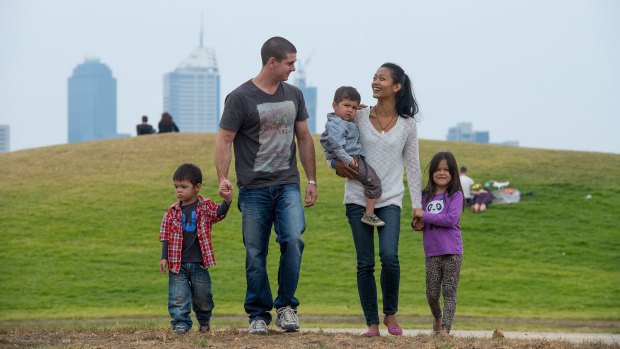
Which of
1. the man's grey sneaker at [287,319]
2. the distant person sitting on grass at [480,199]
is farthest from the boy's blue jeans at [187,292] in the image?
the distant person sitting on grass at [480,199]

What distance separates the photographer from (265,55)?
10531 mm

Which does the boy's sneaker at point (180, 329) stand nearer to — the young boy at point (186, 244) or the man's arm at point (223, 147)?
the young boy at point (186, 244)

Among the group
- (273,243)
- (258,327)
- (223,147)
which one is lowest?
(273,243)

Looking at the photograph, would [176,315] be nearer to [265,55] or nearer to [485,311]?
[265,55]

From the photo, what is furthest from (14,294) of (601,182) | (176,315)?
(601,182)

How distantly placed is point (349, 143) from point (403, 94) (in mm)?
761


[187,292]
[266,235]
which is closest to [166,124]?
[187,292]

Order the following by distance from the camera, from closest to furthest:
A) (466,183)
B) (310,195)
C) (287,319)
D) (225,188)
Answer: (225,188) → (287,319) → (310,195) → (466,183)

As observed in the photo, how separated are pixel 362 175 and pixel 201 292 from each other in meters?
2.08

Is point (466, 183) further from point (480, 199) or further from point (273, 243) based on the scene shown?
point (273, 243)

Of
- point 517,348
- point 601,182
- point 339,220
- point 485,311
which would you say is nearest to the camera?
point 517,348

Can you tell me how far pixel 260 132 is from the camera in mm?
10516

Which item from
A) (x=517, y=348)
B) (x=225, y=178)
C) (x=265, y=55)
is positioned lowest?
(x=517, y=348)

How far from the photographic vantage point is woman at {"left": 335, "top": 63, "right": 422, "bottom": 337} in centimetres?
1039
